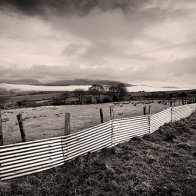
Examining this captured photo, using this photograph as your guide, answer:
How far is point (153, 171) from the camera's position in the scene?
305 inches

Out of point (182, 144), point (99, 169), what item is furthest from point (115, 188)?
point (182, 144)

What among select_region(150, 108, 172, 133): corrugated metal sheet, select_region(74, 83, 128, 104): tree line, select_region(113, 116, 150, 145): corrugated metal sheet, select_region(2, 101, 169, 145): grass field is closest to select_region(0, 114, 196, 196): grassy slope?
select_region(113, 116, 150, 145): corrugated metal sheet

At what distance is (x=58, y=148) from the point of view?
8.46 metres

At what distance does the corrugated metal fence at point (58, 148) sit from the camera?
24.2 ft

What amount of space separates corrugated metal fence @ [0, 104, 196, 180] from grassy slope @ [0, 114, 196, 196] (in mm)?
315

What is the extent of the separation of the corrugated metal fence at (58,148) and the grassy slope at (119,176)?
32cm

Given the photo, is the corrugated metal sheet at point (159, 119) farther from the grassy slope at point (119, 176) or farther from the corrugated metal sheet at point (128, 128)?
the grassy slope at point (119, 176)

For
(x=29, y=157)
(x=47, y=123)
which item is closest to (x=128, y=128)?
(x=29, y=157)

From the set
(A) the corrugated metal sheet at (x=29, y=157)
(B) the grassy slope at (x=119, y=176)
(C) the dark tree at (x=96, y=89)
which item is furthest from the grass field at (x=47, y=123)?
(C) the dark tree at (x=96, y=89)

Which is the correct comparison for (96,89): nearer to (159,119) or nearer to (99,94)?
(99,94)

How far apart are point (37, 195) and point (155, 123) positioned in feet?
35.1

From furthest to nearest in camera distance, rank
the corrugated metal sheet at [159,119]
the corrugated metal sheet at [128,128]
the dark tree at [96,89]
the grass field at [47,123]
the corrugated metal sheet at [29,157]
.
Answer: the dark tree at [96,89], the corrugated metal sheet at [159,119], the grass field at [47,123], the corrugated metal sheet at [128,128], the corrugated metal sheet at [29,157]

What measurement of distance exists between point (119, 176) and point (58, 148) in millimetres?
2494

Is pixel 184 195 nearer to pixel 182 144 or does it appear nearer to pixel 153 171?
pixel 153 171
